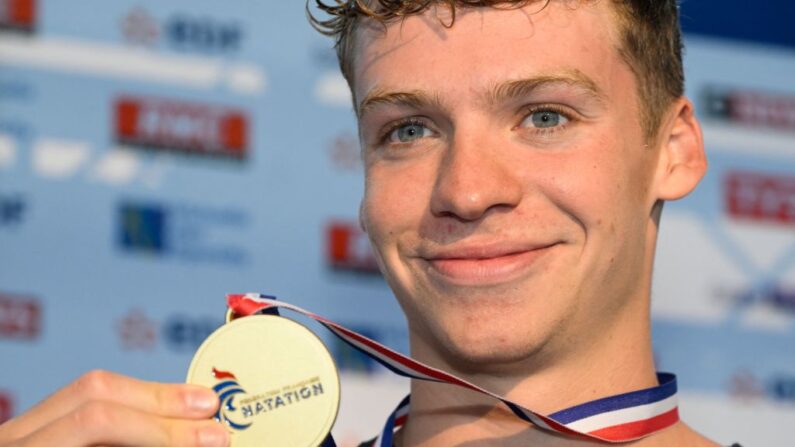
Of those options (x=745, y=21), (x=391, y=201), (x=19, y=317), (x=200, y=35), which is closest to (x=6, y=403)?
(x=19, y=317)

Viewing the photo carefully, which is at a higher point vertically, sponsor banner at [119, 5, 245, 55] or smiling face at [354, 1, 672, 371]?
sponsor banner at [119, 5, 245, 55]

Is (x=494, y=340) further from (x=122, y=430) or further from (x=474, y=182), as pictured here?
(x=122, y=430)

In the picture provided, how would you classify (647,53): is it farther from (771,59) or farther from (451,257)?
(771,59)

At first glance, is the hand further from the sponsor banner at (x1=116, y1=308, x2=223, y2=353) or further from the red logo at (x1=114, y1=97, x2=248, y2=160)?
the red logo at (x1=114, y1=97, x2=248, y2=160)

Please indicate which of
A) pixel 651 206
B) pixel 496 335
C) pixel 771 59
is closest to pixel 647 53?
pixel 651 206

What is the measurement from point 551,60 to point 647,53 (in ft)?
0.79

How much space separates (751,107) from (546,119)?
278 centimetres

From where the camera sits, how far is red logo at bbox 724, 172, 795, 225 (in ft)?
15.0

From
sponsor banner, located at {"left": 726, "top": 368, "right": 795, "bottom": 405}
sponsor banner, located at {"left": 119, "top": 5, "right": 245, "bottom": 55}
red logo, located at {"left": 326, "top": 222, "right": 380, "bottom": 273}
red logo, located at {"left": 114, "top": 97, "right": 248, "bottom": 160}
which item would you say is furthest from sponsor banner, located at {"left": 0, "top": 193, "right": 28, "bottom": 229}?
sponsor banner, located at {"left": 726, "top": 368, "right": 795, "bottom": 405}

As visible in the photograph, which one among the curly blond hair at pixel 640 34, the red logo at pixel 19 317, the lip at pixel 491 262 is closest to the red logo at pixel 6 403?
the red logo at pixel 19 317

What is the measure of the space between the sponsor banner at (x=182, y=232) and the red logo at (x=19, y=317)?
0.96ft

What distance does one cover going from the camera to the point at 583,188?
1981mm

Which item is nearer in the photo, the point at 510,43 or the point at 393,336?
the point at 510,43

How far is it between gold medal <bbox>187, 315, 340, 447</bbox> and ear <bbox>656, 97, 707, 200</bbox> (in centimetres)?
66
